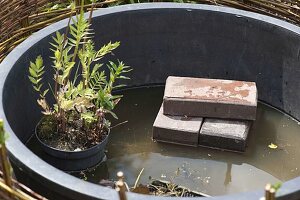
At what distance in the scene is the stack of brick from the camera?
2834mm

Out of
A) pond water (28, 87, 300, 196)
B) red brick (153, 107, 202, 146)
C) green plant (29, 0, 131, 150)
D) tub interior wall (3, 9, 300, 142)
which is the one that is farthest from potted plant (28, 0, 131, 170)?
tub interior wall (3, 9, 300, 142)

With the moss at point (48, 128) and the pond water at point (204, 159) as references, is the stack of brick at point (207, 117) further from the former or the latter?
the moss at point (48, 128)

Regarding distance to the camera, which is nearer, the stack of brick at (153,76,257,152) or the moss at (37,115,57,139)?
the moss at (37,115,57,139)

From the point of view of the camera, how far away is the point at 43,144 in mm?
2545

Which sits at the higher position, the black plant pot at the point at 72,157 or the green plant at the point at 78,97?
the green plant at the point at 78,97

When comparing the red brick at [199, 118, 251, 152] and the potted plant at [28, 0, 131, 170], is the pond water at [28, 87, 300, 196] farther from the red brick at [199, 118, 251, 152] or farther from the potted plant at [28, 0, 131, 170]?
the potted plant at [28, 0, 131, 170]

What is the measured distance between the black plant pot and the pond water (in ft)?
0.19

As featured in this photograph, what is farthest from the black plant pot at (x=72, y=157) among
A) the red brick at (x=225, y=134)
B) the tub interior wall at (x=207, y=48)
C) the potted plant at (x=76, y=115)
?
the tub interior wall at (x=207, y=48)

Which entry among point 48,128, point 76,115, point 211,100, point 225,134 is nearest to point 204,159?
point 225,134

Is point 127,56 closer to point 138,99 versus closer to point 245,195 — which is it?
point 138,99

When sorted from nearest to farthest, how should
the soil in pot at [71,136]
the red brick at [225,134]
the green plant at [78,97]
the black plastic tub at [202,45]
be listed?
the green plant at [78,97]
the soil in pot at [71,136]
the red brick at [225,134]
the black plastic tub at [202,45]

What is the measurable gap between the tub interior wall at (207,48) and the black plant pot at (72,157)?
30.7 inches

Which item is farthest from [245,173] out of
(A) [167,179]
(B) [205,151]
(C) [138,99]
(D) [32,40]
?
(D) [32,40]

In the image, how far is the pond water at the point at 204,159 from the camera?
2.69 metres
